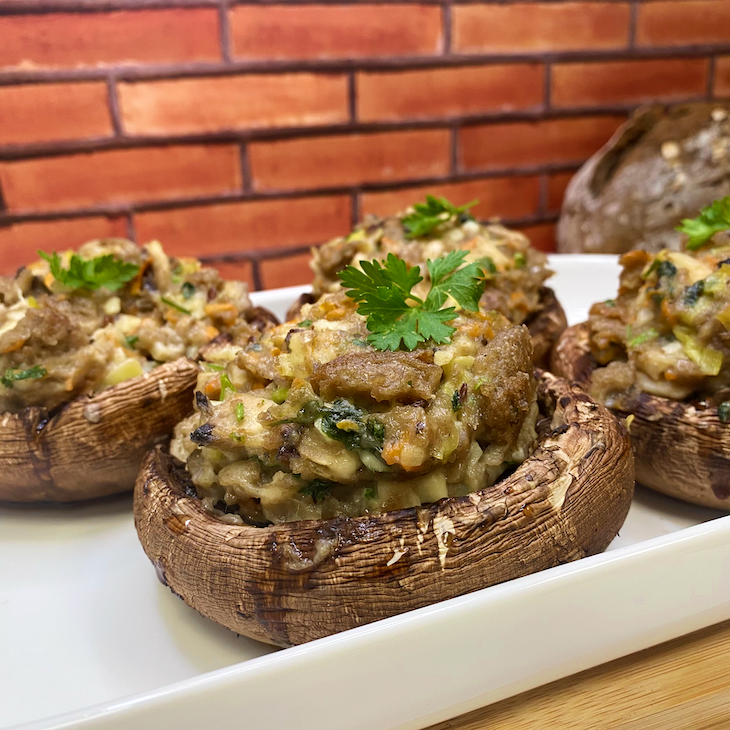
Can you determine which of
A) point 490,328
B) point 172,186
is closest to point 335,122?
point 172,186

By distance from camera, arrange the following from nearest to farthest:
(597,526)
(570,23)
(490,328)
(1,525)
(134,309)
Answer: (597,526) → (490,328) → (1,525) → (134,309) → (570,23)

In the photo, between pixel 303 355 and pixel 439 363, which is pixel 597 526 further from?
pixel 303 355

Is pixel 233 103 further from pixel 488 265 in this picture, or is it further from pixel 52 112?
pixel 488 265

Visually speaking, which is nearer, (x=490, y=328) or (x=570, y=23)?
(x=490, y=328)

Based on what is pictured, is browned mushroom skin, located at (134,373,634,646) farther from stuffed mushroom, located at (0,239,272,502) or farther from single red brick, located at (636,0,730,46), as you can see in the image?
single red brick, located at (636,0,730,46)

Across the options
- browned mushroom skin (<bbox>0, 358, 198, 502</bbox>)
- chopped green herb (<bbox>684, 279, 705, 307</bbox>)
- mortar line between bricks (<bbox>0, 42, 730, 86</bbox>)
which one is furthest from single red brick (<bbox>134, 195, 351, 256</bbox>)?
chopped green herb (<bbox>684, 279, 705, 307</bbox>)

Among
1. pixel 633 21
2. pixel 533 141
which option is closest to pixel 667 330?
pixel 533 141

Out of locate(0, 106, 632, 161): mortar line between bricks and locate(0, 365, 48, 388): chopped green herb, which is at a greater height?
locate(0, 106, 632, 161): mortar line between bricks

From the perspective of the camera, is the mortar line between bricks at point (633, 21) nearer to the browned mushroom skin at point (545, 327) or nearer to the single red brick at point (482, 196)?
the single red brick at point (482, 196)
